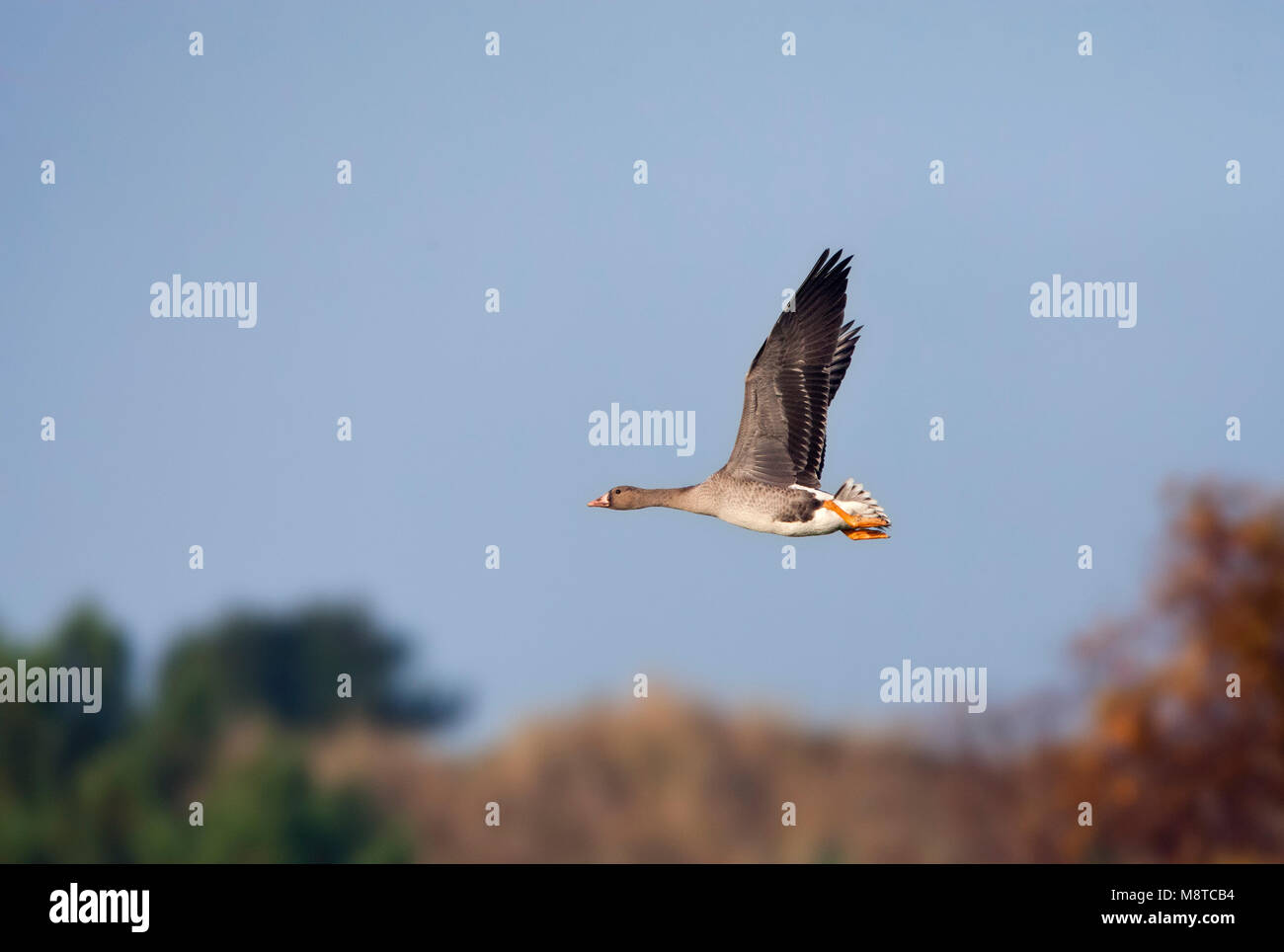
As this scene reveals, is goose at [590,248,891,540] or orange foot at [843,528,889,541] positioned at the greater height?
goose at [590,248,891,540]

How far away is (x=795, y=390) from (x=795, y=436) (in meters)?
0.38

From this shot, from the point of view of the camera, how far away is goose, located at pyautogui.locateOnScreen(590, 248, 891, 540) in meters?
14.8

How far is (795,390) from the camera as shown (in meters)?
14.9

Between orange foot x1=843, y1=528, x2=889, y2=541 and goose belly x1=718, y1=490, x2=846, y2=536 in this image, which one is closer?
goose belly x1=718, y1=490, x2=846, y2=536

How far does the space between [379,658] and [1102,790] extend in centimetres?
1015

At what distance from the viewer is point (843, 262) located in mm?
15055

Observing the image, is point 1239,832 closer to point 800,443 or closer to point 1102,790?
point 1102,790

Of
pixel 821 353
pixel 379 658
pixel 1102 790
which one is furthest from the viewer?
pixel 379 658

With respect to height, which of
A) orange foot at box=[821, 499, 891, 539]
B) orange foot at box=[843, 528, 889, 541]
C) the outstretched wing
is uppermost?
the outstretched wing

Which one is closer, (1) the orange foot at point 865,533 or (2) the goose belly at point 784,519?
(2) the goose belly at point 784,519

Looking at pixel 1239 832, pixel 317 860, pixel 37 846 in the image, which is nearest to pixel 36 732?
pixel 37 846

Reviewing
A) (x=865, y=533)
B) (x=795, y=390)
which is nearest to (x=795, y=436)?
(x=795, y=390)

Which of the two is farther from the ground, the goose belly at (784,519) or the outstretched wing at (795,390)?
the outstretched wing at (795,390)

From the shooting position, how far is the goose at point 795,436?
14812 millimetres
